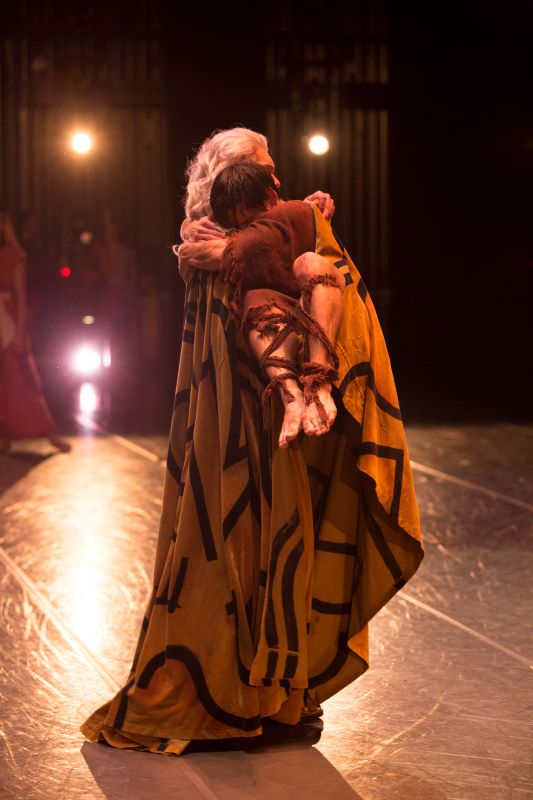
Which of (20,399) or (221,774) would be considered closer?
(221,774)

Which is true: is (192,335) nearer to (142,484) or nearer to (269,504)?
(269,504)

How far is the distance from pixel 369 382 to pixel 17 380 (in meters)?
4.82

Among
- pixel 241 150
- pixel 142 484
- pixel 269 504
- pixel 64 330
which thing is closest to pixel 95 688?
pixel 269 504

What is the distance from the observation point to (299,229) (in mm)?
2881

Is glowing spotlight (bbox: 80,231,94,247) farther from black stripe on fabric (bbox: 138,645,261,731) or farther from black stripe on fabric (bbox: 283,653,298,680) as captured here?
black stripe on fabric (bbox: 283,653,298,680)

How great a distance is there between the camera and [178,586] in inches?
115

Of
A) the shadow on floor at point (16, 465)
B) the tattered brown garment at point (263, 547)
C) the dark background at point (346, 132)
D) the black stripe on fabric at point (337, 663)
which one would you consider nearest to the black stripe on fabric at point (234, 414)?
the tattered brown garment at point (263, 547)

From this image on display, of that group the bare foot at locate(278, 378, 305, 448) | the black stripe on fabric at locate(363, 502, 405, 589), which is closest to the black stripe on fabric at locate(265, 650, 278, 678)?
the black stripe on fabric at locate(363, 502, 405, 589)

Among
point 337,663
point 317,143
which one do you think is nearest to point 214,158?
point 337,663

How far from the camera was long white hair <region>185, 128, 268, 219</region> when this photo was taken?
2.92m

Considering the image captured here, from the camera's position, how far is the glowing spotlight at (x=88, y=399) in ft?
30.9

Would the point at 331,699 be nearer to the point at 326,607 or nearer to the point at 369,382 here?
the point at 326,607

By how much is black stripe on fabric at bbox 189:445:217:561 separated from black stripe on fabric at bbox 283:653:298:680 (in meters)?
0.28

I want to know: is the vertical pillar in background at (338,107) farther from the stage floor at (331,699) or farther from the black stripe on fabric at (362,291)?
the black stripe on fabric at (362,291)
